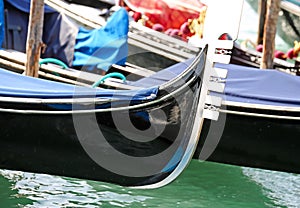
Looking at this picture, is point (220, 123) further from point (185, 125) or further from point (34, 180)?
point (34, 180)

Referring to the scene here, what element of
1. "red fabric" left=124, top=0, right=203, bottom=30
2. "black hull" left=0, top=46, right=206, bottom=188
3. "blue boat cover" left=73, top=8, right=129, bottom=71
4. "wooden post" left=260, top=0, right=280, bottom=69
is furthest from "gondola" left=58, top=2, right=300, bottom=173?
"red fabric" left=124, top=0, right=203, bottom=30

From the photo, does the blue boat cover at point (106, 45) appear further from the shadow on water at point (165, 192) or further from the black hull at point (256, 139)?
the black hull at point (256, 139)

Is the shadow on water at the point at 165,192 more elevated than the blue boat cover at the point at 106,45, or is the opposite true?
the blue boat cover at the point at 106,45

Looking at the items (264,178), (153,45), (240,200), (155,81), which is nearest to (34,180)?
(155,81)

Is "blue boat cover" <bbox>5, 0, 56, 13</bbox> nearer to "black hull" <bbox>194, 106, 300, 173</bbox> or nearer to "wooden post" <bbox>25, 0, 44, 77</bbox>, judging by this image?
"wooden post" <bbox>25, 0, 44, 77</bbox>

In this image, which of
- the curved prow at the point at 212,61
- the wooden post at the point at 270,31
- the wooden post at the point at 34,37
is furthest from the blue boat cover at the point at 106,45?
the curved prow at the point at 212,61

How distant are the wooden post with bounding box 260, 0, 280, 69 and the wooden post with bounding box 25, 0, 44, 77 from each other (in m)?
1.75

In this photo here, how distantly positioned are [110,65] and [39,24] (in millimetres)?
812

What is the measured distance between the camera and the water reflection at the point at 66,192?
439 centimetres

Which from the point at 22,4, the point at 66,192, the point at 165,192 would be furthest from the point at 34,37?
the point at 165,192

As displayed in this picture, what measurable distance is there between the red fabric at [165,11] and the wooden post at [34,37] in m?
3.94

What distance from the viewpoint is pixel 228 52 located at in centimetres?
352

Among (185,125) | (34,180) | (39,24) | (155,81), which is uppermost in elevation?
(39,24)

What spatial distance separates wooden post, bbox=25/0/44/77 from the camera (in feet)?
17.6
